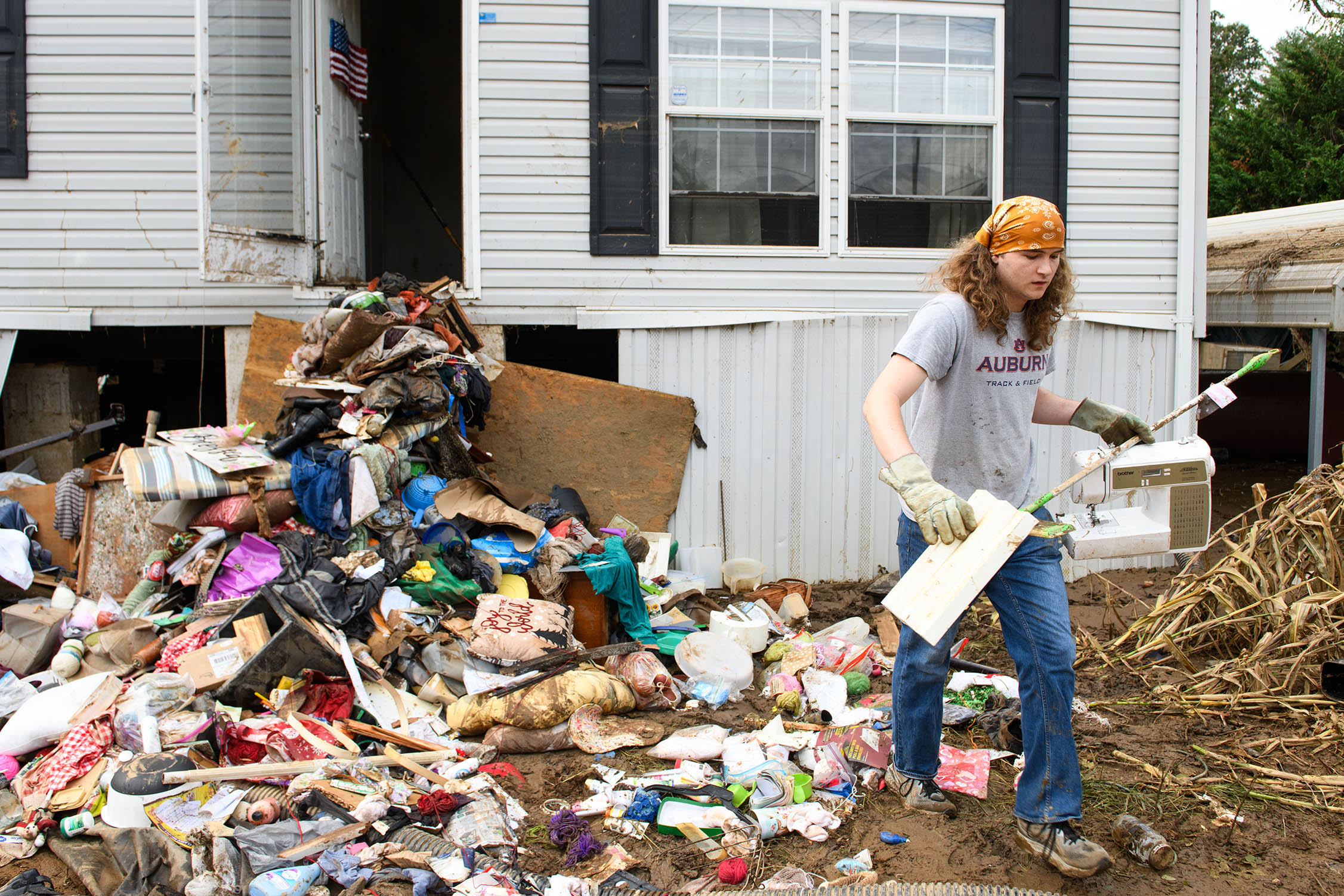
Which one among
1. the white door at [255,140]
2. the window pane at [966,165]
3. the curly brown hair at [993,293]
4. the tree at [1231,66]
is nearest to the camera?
the curly brown hair at [993,293]

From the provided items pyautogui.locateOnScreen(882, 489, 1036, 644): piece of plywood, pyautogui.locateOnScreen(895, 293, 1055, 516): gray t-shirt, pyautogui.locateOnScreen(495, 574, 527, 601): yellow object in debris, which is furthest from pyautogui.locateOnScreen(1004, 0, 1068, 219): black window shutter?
pyautogui.locateOnScreen(882, 489, 1036, 644): piece of plywood

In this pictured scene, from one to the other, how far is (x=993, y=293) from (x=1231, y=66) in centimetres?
3315

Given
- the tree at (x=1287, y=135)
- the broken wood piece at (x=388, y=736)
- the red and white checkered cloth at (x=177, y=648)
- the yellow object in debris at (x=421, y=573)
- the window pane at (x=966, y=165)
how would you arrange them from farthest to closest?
the tree at (x=1287, y=135) → the window pane at (x=966, y=165) → the yellow object in debris at (x=421, y=573) → the red and white checkered cloth at (x=177, y=648) → the broken wood piece at (x=388, y=736)

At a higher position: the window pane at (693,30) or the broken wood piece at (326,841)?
the window pane at (693,30)

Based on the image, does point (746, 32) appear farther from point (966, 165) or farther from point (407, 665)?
point (407, 665)

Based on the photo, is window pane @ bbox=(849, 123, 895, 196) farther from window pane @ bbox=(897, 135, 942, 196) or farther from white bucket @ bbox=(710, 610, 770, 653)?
white bucket @ bbox=(710, 610, 770, 653)

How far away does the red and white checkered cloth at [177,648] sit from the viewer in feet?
13.7

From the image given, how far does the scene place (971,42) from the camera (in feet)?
21.0

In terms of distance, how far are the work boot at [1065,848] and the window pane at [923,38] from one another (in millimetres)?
5223

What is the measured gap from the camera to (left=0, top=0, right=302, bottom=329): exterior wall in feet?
19.8

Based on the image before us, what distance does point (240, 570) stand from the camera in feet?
15.5

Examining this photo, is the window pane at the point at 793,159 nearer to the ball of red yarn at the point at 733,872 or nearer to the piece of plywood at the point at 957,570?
the piece of plywood at the point at 957,570

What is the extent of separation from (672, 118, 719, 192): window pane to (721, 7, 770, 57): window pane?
0.54 meters

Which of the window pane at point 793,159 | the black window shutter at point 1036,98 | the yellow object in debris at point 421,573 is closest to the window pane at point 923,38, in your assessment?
the black window shutter at point 1036,98
